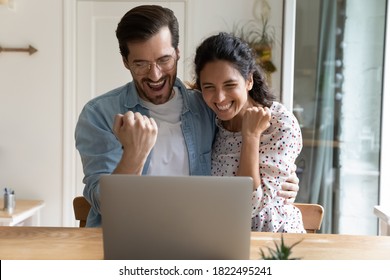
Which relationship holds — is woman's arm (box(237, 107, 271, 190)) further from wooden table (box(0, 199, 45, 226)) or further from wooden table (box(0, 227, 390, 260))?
wooden table (box(0, 199, 45, 226))

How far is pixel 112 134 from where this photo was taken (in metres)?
1.71

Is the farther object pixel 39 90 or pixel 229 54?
pixel 39 90

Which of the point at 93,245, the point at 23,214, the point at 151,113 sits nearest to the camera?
the point at 93,245

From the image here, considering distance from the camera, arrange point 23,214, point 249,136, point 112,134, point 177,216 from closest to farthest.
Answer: point 177,216 → point 249,136 → point 112,134 → point 23,214

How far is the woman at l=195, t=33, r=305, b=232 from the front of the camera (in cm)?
162

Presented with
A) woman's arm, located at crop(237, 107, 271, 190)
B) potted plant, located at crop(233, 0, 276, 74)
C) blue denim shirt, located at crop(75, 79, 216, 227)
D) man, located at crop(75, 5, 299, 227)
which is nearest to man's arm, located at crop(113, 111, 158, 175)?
man, located at crop(75, 5, 299, 227)

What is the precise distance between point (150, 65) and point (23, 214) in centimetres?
184

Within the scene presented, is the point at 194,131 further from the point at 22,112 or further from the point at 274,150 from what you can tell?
the point at 22,112

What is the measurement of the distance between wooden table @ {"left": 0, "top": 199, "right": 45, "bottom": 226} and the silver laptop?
206cm

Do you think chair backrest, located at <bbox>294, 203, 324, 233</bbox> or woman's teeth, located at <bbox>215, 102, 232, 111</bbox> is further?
chair backrest, located at <bbox>294, 203, 324, 233</bbox>

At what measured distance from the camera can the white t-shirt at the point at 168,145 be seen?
1.78 metres

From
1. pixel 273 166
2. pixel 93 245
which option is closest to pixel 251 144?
pixel 273 166

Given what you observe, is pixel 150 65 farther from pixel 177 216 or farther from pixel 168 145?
pixel 177 216

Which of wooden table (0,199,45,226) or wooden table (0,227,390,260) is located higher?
wooden table (0,227,390,260)
